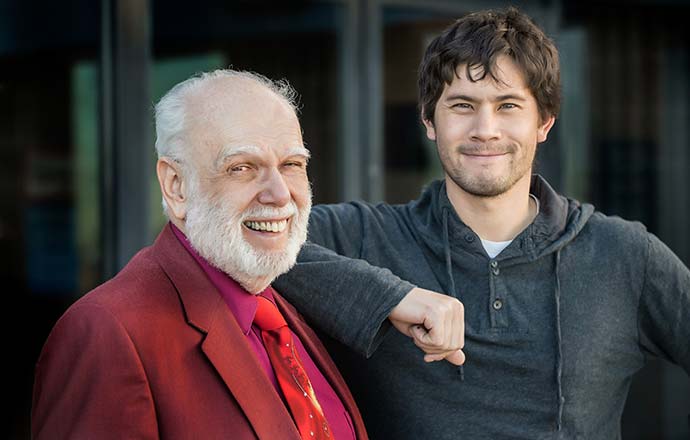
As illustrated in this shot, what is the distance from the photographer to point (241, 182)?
1.86m

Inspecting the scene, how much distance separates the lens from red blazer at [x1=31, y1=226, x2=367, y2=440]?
1.61 m

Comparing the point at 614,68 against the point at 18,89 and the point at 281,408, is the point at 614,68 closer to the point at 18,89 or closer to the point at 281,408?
the point at 18,89

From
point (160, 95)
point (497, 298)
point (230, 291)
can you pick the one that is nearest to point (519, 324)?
point (497, 298)

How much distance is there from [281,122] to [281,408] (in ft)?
1.81

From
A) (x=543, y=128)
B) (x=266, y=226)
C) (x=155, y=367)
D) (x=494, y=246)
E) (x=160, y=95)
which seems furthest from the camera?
(x=160, y=95)

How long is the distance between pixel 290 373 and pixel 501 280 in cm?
61

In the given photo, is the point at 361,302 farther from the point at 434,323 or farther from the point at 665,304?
the point at 665,304

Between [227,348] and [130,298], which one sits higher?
[130,298]

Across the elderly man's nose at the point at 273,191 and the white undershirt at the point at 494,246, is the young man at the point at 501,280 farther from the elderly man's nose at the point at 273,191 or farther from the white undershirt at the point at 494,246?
the elderly man's nose at the point at 273,191

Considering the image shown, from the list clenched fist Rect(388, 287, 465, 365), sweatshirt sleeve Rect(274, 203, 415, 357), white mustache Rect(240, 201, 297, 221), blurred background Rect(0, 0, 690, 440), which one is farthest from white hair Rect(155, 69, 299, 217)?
blurred background Rect(0, 0, 690, 440)

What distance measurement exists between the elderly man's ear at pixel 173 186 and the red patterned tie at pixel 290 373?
0.80ft

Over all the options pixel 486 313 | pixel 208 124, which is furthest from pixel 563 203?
pixel 208 124

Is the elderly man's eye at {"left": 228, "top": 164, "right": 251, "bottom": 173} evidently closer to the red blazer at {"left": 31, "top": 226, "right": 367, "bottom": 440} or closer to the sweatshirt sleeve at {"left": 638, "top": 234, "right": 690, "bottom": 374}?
the red blazer at {"left": 31, "top": 226, "right": 367, "bottom": 440}

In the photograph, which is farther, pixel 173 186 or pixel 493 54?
pixel 493 54
